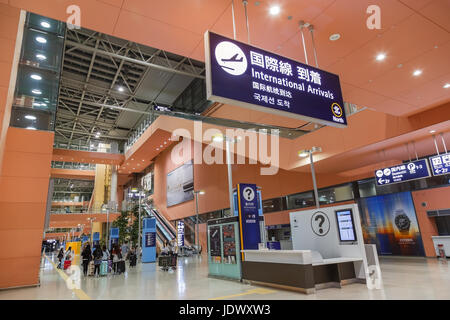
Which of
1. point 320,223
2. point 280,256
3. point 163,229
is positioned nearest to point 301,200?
point 320,223

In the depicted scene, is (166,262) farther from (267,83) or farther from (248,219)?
(267,83)

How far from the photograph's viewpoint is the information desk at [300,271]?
5496 mm

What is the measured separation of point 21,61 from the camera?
32.2 ft

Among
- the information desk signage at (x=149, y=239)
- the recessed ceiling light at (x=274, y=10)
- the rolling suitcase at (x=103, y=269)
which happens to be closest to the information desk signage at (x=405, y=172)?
the recessed ceiling light at (x=274, y=10)

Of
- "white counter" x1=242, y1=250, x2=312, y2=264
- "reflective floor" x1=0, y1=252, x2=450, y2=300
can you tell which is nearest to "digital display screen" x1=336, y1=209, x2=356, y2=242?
"reflective floor" x1=0, y1=252, x2=450, y2=300

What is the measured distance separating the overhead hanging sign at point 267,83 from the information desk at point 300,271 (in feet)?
9.52

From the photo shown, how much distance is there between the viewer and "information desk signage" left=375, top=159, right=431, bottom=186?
8695mm

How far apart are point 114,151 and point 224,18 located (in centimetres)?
2649

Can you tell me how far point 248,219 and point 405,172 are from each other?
5445 millimetres

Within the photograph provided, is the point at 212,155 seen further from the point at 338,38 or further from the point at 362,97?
the point at 338,38

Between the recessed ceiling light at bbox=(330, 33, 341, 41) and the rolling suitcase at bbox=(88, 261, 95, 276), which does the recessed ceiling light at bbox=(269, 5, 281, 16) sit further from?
the rolling suitcase at bbox=(88, 261, 95, 276)

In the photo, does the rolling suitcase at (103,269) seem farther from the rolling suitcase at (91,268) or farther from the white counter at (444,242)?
the white counter at (444,242)

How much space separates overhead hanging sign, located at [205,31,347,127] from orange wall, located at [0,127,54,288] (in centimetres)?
842
